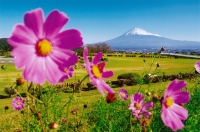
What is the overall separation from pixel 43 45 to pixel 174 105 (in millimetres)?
371

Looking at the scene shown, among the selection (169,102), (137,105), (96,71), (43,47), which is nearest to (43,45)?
(43,47)

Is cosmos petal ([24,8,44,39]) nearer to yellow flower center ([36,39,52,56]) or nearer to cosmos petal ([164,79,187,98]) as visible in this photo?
yellow flower center ([36,39,52,56])

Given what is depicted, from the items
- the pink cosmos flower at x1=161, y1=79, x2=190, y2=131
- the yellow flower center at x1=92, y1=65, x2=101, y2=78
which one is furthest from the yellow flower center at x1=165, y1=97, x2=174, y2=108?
the yellow flower center at x1=92, y1=65, x2=101, y2=78

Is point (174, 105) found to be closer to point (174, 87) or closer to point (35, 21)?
point (174, 87)

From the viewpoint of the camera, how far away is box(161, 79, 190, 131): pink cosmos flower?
591 mm

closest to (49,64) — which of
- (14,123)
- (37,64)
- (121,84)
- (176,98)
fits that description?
(37,64)

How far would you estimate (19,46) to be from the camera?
1.43 feet

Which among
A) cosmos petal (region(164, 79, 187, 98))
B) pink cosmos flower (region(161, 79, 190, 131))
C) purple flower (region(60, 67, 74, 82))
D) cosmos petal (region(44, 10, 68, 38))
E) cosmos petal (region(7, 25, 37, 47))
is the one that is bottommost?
pink cosmos flower (region(161, 79, 190, 131))

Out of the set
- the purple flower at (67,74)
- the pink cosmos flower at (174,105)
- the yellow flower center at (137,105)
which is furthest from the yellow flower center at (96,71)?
the yellow flower center at (137,105)

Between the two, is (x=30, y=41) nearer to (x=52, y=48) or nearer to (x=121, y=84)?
(x=52, y=48)

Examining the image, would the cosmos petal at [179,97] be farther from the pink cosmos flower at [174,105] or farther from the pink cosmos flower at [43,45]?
the pink cosmos flower at [43,45]

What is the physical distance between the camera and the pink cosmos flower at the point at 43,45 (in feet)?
1.39

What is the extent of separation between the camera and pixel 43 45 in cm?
48

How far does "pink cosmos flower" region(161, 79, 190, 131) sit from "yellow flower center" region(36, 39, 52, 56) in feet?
0.91
